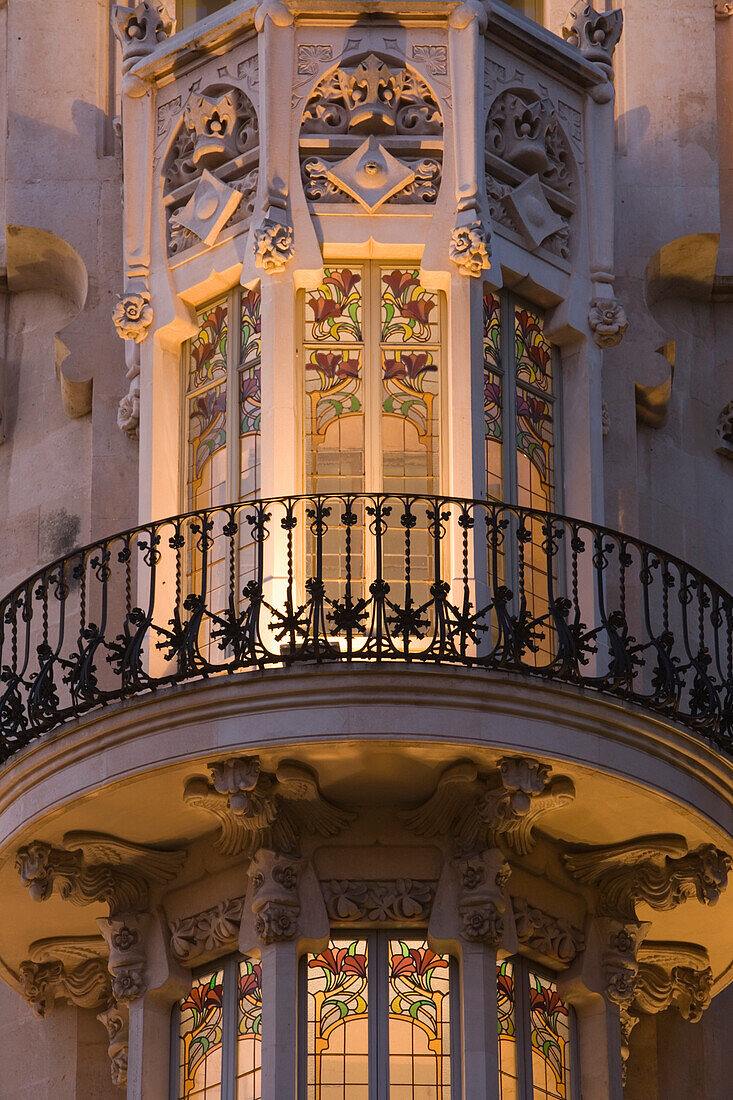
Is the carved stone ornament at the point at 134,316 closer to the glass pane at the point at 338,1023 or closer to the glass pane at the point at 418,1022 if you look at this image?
the glass pane at the point at 338,1023

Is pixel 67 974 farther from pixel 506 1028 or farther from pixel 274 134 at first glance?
pixel 274 134

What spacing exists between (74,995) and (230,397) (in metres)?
3.90

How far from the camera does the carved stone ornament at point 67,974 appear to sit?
1931cm

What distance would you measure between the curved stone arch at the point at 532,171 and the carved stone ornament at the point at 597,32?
605mm

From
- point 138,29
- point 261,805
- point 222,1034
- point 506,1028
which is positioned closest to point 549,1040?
point 506,1028

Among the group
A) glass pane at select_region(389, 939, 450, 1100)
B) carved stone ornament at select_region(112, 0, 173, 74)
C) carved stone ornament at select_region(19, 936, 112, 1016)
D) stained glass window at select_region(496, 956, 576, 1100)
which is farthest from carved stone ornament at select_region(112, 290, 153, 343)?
stained glass window at select_region(496, 956, 576, 1100)

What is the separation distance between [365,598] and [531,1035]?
2796 millimetres

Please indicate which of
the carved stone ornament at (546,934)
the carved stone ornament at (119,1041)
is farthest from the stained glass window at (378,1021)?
the carved stone ornament at (119,1041)

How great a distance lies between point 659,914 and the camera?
19.1 metres

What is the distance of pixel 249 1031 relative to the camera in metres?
18.2

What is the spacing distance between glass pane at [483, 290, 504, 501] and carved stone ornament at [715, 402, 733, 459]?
2.48 m

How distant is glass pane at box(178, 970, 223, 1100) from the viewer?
721 inches

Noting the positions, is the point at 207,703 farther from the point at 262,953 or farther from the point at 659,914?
the point at 659,914

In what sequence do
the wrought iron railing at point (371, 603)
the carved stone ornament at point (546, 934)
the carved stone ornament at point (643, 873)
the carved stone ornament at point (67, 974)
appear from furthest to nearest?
the carved stone ornament at point (67, 974)
the carved stone ornament at point (643, 873)
the carved stone ornament at point (546, 934)
the wrought iron railing at point (371, 603)
